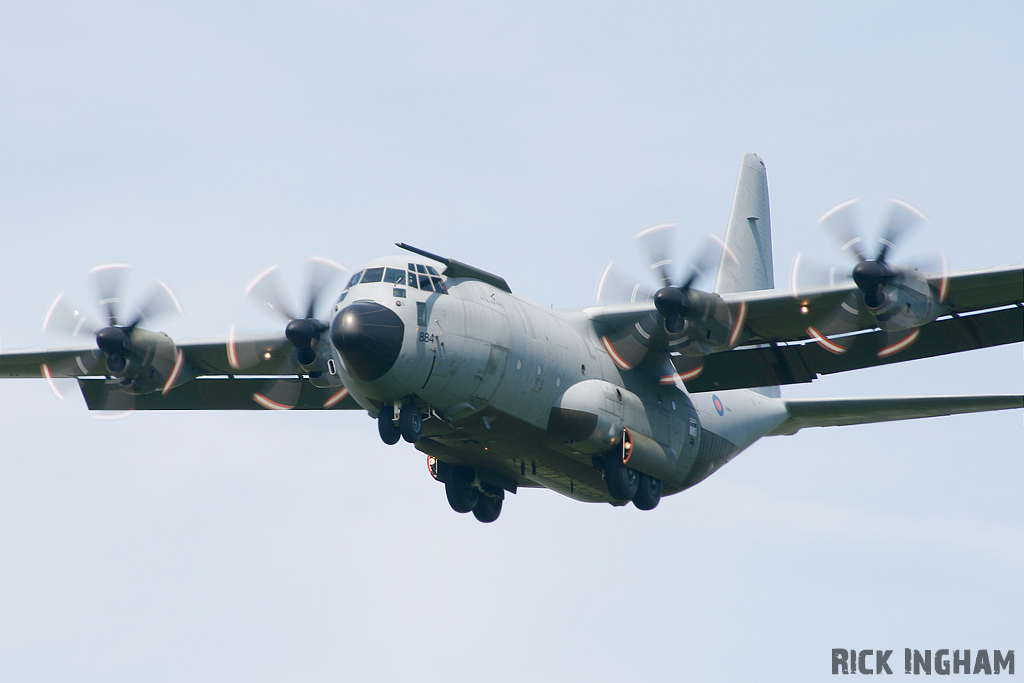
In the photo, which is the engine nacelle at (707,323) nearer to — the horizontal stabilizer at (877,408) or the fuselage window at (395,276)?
the horizontal stabilizer at (877,408)

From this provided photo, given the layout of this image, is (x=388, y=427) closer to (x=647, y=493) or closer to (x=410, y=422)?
(x=410, y=422)

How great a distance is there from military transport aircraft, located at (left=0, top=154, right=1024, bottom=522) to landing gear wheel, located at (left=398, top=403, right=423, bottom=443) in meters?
0.03

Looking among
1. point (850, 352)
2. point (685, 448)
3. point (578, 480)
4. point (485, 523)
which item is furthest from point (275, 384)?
point (850, 352)

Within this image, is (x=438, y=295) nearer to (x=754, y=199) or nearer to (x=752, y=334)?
(x=752, y=334)

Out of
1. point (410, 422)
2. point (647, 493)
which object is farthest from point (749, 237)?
point (410, 422)

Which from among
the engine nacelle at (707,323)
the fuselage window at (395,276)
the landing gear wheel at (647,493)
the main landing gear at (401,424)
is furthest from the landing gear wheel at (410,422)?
the landing gear wheel at (647,493)

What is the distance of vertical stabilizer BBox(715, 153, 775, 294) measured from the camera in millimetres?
33656

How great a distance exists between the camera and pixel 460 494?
1065 inches

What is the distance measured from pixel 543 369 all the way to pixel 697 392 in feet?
17.4

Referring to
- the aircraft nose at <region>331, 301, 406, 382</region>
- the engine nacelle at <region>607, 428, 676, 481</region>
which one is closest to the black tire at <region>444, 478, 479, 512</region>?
the engine nacelle at <region>607, 428, 676, 481</region>

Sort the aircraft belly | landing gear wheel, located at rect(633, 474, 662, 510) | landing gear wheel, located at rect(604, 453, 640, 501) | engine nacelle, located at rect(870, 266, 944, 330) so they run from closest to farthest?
engine nacelle, located at rect(870, 266, 944, 330), the aircraft belly, landing gear wheel, located at rect(604, 453, 640, 501), landing gear wheel, located at rect(633, 474, 662, 510)

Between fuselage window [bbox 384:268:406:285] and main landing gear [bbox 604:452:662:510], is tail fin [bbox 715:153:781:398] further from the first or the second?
fuselage window [bbox 384:268:406:285]

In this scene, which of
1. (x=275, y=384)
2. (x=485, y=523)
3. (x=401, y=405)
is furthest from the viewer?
(x=275, y=384)

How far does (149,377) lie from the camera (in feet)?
89.0
